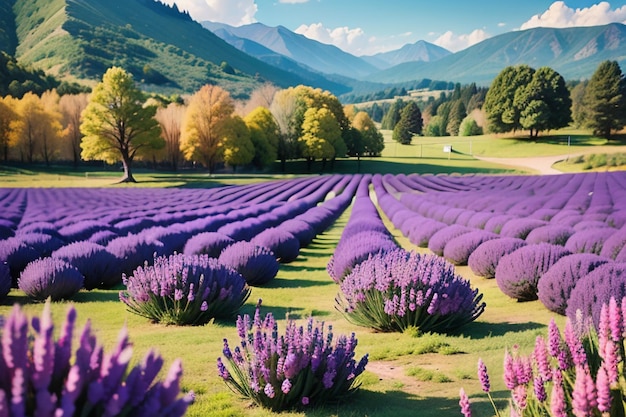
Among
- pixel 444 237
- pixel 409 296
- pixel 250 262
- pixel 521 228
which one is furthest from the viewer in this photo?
pixel 444 237

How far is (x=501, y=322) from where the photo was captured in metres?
6.70

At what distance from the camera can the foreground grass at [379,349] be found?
3979mm

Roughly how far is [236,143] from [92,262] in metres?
46.2

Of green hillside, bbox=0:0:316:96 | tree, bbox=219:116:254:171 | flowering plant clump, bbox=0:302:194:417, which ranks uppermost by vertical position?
green hillside, bbox=0:0:316:96

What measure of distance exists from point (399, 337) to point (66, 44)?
17015 centimetres

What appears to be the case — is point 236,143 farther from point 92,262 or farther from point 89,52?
point 89,52

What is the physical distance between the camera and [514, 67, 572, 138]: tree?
3164 inches

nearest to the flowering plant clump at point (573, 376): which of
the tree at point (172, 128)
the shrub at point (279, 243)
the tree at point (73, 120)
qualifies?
the shrub at point (279, 243)

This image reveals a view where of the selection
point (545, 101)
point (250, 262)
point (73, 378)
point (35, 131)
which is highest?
point (545, 101)

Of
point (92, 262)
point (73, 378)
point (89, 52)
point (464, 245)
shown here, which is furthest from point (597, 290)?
point (89, 52)

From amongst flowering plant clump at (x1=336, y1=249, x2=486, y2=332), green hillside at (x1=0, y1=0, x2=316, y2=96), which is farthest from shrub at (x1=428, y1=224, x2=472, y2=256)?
green hillside at (x1=0, y1=0, x2=316, y2=96)

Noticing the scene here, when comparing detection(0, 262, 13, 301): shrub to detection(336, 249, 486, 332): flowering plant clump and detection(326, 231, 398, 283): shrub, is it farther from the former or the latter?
detection(326, 231, 398, 283): shrub

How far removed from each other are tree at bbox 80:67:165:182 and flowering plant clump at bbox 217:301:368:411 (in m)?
44.9

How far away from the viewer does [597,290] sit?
5539mm
